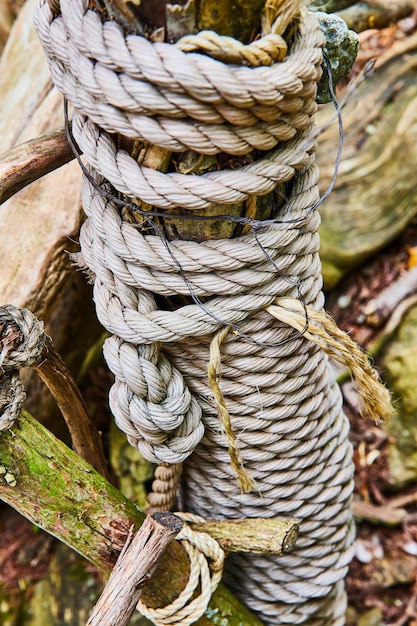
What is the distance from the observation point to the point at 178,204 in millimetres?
574

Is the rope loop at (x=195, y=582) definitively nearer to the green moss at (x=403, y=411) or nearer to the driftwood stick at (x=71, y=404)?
the driftwood stick at (x=71, y=404)

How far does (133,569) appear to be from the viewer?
670 mm

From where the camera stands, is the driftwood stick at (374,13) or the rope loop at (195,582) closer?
the rope loop at (195,582)

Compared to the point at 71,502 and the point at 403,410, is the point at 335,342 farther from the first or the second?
the point at 403,410

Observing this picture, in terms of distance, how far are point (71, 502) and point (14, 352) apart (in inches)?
7.6

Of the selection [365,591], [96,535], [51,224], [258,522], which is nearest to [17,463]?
[96,535]

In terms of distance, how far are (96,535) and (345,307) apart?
114cm

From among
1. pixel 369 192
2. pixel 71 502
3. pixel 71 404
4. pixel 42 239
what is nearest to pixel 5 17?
pixel 42 239

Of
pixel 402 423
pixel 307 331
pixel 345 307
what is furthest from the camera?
pixel 345 307

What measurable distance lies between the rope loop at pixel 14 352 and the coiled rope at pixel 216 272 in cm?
8

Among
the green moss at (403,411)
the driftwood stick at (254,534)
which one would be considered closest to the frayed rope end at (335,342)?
the driftwood stick at (254,534)

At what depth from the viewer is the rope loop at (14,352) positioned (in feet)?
2.10

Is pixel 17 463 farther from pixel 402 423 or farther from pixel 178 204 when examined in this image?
pixel 402 423

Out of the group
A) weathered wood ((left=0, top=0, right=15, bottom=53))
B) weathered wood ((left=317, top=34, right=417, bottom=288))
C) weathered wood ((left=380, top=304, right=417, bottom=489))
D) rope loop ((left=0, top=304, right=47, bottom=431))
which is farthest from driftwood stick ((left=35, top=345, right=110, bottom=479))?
weathered wood ((left=0, top=0, right=15, bottom=53))
